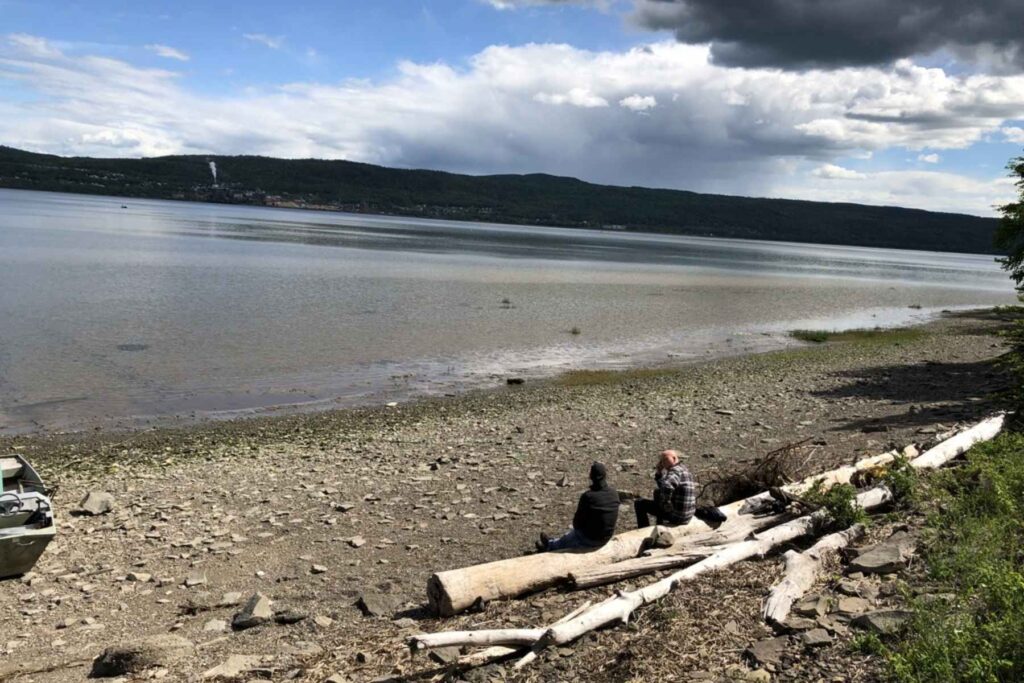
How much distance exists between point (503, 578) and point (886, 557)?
4.27m

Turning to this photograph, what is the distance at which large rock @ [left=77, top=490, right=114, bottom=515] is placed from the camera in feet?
44.4

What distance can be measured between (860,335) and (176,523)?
142 feet

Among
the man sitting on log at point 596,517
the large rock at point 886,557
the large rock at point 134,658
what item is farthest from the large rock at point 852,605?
the large rock at point 134,658

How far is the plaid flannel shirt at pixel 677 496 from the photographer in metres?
10.3

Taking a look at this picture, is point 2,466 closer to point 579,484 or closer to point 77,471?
point 77,471

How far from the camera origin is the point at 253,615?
9.70 metres

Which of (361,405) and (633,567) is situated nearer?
(633,567)

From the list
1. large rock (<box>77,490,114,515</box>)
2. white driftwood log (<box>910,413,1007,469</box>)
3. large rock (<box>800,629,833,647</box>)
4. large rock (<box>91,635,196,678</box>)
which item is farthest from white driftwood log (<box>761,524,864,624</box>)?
large rock (<box>77,490,114,515</box>)

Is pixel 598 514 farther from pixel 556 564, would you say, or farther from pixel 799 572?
pixel 799 572

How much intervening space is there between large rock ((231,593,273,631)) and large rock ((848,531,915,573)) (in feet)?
23.6

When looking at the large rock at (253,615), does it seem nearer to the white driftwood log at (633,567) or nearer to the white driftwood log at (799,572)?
the white driftwood log at (633,567)

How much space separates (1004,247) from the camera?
25.6 metres

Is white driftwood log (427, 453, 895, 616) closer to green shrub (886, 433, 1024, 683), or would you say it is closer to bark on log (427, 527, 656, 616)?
bark on log (427, 527, 656, 616)

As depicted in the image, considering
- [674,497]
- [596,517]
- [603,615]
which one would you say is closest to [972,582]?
[603,615]
